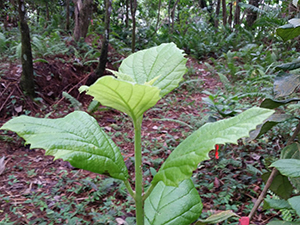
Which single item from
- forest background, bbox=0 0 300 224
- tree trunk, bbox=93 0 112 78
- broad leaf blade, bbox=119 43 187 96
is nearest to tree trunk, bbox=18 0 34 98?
forest background, bbox=0 0 300 224

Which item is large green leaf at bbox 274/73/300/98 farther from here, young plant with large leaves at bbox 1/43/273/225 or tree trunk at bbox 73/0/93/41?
tree trunk at bbox 73/0/93/41

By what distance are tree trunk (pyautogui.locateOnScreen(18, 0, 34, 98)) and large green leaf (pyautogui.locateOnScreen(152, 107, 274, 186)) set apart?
354cm

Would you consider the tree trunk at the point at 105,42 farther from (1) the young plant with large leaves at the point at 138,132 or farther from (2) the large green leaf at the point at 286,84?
A: (1) the young plant with large leaves at the point at 138,132

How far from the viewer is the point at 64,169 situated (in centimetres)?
257

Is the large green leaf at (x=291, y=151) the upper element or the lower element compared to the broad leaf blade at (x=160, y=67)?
lower

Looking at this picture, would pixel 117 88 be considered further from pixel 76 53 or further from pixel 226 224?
pixel 76 53

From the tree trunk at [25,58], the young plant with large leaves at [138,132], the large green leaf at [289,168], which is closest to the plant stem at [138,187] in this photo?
the young plant with large leaves at [138,132]

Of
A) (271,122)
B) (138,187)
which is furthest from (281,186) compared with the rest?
(138,187)

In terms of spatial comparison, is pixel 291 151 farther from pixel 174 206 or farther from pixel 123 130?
pixel 123 130

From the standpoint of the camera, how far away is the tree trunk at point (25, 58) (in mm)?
3159

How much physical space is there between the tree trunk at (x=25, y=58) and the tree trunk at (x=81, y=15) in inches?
98.2

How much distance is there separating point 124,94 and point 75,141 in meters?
0.15

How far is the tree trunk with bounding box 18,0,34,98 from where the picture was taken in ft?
10.4

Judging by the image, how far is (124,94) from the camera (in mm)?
461
